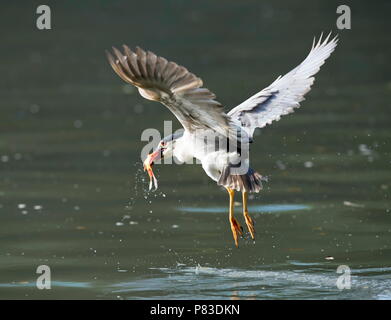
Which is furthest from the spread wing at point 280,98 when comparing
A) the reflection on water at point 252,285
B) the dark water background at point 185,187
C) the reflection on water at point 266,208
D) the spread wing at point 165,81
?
the reflection on water at point 266,208

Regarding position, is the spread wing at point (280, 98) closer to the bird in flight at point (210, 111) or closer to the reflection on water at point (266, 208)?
the bird in flight at point (210, 111)

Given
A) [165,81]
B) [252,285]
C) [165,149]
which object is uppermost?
[165,81]

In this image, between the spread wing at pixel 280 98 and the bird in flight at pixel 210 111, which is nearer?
the bird in flight at pixel 210 111

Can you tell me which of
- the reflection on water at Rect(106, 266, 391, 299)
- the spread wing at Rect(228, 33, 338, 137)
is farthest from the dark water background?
the spread wing at Rect(228, 33, 338, 137)

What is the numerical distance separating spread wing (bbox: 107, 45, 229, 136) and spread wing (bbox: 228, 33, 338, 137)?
1.60 meters

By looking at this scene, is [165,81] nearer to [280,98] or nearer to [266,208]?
[280,98]

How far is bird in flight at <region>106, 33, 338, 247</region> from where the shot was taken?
754 cm

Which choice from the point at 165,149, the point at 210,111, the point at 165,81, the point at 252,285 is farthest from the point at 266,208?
the point at 165,81

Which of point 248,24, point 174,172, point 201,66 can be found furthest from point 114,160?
point 248,24

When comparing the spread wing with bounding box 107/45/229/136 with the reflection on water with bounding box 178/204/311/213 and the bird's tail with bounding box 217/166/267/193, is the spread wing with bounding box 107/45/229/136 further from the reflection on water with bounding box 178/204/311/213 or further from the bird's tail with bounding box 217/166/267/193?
the reflection on water with bounding box 178/204/311/213

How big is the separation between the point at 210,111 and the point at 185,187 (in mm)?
4520

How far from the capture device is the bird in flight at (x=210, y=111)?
754 centimetres

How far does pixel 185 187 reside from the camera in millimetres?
12453

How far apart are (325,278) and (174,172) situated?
16.4 ft
